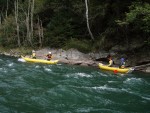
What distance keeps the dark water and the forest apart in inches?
235

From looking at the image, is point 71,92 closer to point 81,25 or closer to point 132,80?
point 132,80

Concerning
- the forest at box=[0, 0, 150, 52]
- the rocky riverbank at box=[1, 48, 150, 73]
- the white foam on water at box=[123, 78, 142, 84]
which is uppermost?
the forest at box=[0, 0, 150, 52]

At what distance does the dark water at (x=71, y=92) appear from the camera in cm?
1298

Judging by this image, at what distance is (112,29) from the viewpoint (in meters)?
28.6

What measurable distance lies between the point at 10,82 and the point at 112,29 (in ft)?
45.5

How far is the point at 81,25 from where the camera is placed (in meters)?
32.9

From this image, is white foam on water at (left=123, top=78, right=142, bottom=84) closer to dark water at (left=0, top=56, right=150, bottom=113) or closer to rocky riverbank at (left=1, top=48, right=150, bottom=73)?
dark water at (left=0, top=56, right=150, bottom=113)

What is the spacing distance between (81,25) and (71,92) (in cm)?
1812

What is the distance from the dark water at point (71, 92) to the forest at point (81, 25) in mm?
5967

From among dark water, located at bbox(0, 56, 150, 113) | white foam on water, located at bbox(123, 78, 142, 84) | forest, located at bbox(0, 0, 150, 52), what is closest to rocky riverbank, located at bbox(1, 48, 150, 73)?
forest, located at bbox(0, 0, 150, 52)

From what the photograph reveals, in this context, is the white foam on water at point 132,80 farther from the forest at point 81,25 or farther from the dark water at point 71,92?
the forest at point 81,25

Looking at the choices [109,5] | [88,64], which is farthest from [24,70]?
[109,5]

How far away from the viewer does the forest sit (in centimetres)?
2673

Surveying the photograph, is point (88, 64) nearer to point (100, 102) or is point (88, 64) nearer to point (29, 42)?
point (29, 42)
